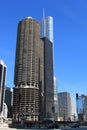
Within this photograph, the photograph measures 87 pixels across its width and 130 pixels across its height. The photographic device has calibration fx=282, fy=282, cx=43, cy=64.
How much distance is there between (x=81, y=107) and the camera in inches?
7131

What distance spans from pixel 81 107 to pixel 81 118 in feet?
23.0

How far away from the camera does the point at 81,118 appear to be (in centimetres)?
18075
